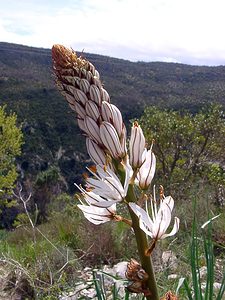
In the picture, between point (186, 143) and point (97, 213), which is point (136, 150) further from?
point (186, 143)

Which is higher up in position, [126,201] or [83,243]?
[126,201]

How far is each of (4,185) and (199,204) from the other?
15688 millimetres

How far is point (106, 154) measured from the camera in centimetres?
187

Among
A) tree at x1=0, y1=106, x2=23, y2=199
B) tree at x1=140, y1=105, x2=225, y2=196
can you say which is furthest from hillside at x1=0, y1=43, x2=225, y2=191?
tree at x1=140, y1=105, x2=225, y2=196

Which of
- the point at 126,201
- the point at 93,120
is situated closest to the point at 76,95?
the point at 93,120

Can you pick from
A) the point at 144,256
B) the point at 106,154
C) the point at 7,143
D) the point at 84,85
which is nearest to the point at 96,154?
the point at 106,154

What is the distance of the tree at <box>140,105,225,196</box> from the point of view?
14.4 metres

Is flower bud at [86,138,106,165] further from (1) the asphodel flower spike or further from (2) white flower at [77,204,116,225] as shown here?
(2) white flower at [77,204,116,225]

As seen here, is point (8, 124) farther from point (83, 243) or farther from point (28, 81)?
point (28, 81)

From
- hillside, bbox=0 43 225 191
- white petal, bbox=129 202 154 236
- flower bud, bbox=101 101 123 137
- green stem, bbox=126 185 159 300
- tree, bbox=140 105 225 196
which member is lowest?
hillside, bbox=0 43 225 191

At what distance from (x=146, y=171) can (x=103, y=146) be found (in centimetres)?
21

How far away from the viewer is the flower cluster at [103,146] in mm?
1797

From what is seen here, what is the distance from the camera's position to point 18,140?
22.5 meters

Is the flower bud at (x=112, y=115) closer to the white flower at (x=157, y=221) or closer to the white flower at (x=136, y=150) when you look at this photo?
the white flower at (x=136, y=150)
